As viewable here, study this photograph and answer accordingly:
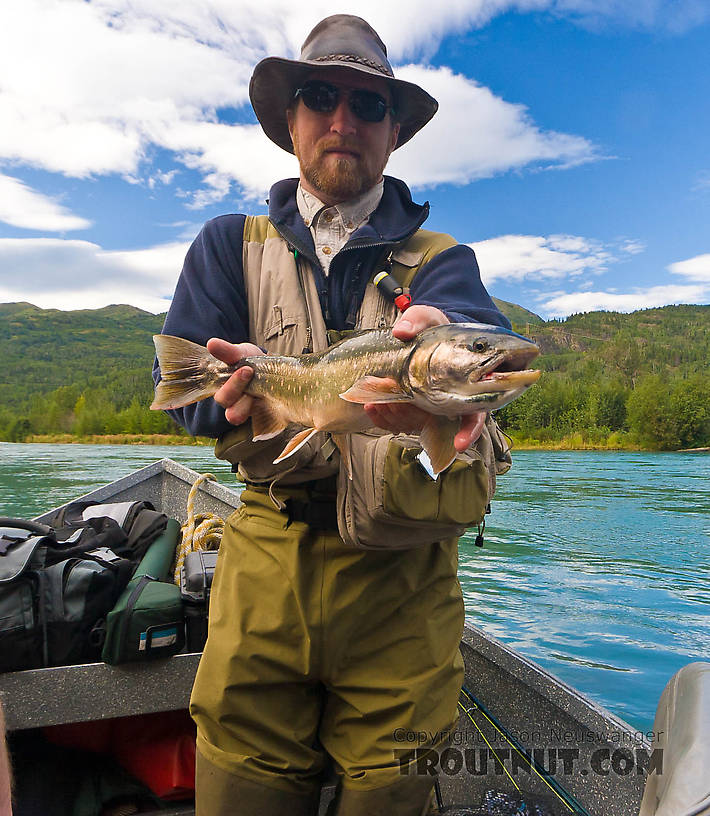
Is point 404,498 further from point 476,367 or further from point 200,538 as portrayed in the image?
point 200,538

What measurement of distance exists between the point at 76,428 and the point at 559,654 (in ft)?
211

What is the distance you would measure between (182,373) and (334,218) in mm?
918

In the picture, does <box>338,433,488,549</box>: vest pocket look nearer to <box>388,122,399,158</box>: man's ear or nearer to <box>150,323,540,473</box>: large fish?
<box>150,323,540,473</box>: large fish

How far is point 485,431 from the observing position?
2115mm

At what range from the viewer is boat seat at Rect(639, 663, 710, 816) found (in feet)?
2.91

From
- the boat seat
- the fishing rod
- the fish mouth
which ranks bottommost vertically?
the fishing rod

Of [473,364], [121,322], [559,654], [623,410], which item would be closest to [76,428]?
[623,410]

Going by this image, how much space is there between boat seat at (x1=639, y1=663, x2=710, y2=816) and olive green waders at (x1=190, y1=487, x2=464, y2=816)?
0.95 metres

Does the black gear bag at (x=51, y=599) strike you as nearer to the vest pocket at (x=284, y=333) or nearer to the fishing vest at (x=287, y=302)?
the fishing vest at (x=287, y=302)

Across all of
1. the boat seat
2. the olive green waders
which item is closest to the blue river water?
the olive green waders

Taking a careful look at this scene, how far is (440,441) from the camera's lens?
168 centimetres

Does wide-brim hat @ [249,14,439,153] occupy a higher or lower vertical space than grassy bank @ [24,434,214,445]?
higher

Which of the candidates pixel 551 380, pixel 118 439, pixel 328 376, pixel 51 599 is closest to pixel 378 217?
pixel 328 376

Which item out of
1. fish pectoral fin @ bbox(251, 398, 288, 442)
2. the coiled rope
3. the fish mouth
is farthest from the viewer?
the coiled rope
